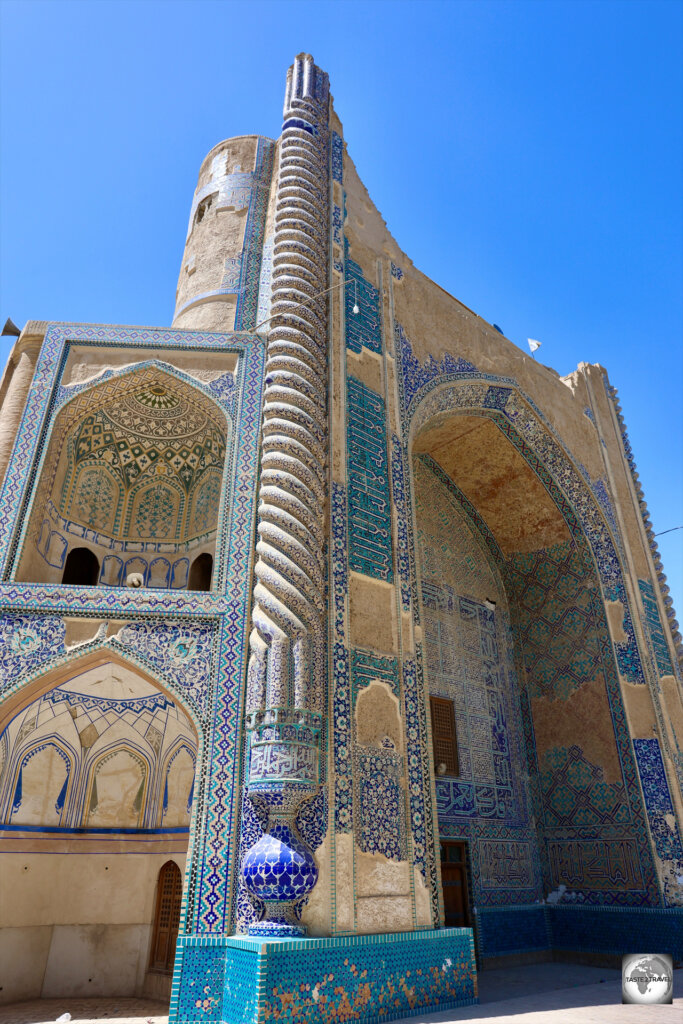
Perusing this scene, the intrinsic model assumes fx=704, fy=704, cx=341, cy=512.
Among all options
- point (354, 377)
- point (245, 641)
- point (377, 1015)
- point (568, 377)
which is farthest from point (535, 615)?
point (377, 1015)

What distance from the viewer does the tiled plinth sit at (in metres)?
3.71

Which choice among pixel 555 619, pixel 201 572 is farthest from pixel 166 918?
pixel 555 619

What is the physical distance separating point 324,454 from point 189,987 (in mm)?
3661

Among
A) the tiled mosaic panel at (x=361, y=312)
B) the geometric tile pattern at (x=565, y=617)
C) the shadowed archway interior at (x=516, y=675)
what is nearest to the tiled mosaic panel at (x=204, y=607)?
the tiled mosaic panel at (x=361, y=312)

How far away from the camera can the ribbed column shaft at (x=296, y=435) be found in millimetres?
4680

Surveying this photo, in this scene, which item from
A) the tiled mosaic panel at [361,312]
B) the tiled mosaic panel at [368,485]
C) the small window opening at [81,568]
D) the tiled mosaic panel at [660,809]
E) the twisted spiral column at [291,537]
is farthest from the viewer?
the tiled mosaic panel at [660,809]

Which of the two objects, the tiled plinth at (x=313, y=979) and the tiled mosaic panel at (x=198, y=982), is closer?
the tiled plinth at (x=313, y=979)

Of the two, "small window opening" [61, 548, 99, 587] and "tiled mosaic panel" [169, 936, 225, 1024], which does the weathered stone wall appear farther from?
"small window opening" [61, 548, 99, 587]

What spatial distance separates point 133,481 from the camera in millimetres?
6875

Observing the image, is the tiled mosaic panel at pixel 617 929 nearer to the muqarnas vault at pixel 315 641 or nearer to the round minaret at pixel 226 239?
the muqarnas vault at pixel 315 641

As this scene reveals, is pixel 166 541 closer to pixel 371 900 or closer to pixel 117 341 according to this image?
pixel 117 341

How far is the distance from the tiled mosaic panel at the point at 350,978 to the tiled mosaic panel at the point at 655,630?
4.77 metres

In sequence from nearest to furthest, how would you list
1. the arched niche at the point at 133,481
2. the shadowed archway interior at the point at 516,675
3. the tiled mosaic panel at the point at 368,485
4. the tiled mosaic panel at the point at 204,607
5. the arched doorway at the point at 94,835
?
the tiled mosaic panel at the point at 204,607
the tiled mosaic panel at the point at 368,485
the arched niche at the point at 133,481
the arched doorway at the point at 94,835
the shadowed archway interior at the point at 516,675

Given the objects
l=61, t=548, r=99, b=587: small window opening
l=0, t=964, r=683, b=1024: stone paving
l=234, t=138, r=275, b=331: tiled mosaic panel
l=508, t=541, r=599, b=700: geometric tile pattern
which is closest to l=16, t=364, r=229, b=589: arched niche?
l=61, t=548, r=99, b=587: small window opening
